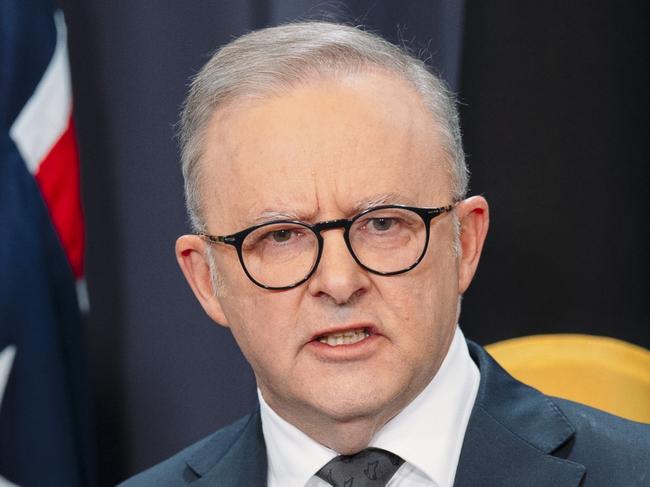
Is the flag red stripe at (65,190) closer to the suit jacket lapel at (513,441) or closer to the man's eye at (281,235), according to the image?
the man's eye at (281,235)

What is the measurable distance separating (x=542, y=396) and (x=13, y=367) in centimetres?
113

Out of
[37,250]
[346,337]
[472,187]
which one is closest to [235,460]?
[346,337]

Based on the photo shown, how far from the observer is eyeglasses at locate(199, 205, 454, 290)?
4.87 ft

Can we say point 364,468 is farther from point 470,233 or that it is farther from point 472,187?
point 472,187

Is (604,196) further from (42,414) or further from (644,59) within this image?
(42,414)

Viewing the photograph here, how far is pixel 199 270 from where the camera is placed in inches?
68.3

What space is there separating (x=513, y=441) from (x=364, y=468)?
0.22m

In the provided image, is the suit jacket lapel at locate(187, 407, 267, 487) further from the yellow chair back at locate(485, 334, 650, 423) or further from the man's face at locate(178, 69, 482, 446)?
the yellow chair back at locate(485, 334, 650, 423)

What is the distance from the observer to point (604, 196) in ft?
8.38

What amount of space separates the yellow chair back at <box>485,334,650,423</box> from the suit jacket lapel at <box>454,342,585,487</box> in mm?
519

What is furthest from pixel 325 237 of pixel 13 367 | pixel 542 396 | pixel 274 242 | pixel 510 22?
pixel 510 22

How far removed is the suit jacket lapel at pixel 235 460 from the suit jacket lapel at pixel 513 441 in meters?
0.34

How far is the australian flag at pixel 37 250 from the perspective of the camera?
2254 millimetres

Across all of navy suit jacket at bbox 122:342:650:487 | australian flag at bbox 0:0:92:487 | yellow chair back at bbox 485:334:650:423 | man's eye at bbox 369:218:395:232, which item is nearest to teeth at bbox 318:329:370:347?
man's eye at bbox 369:218:395:232
